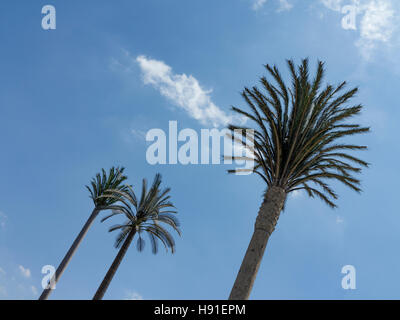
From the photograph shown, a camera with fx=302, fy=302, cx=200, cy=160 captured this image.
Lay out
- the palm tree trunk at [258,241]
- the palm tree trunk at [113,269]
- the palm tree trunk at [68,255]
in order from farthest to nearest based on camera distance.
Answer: the palm tree trunk at [113,269] < the palm tree trunk at [68,255] < the palm tree trunk at [258,241]

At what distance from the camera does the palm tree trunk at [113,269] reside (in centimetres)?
1557

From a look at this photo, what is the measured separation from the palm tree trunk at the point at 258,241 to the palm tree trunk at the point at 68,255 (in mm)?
11328

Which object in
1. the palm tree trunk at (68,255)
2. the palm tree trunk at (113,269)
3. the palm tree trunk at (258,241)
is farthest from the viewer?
the palm tree trunk at (113,269)

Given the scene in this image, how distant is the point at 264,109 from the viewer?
32.7ft

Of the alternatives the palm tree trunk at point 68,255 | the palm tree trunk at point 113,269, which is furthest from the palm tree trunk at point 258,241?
the palm tree trunk at point 68,255

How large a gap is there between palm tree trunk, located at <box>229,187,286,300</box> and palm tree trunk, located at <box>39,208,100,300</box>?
11328 mm

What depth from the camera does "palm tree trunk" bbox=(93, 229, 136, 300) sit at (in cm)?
1557

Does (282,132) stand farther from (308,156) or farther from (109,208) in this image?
(109,208)

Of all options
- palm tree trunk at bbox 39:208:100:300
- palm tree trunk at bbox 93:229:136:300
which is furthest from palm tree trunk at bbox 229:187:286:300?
palm tree trunk at bbox 39:208:100:300

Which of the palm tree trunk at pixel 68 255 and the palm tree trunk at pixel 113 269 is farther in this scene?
the palm tree trunk at pixel 113 269

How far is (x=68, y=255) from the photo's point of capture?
1602 cm

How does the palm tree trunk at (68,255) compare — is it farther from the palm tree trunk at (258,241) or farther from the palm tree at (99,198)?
the palm tree trunk at (258,241)
